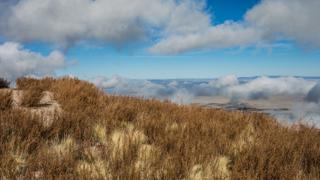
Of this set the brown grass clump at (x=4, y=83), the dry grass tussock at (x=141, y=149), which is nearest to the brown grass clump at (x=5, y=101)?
the dry grass tussock at (x=141, y=149)

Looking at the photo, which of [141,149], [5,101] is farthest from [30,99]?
[141,149]

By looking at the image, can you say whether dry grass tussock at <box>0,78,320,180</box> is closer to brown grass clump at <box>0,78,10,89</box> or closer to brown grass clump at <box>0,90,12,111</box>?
brown grass clump at <box>0,90,12,111</box>

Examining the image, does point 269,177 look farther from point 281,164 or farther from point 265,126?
point 265,126

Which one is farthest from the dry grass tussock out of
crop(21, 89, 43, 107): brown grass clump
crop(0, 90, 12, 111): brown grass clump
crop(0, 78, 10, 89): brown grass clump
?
crop(0, 78, 10, 89): brown grass clump

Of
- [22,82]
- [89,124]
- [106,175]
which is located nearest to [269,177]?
[106,175]

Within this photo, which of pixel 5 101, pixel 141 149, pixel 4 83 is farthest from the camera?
pixel 4 83

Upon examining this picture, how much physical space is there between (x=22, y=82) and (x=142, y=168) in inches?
309

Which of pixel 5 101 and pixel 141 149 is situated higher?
pixel 5 101

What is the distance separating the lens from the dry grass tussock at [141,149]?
4.33 m

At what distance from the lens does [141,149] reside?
5.15 metres

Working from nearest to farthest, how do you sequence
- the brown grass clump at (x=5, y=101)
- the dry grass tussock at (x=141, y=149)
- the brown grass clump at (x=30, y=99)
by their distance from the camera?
the dry grass tussock at (x=141, y=149) < the brown grass clump at (x=5, y=101) < the brown grass clump at (x=30, y=99)

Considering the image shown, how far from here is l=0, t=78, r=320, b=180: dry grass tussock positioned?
4.33 m

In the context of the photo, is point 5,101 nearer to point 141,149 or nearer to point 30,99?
point 30,99

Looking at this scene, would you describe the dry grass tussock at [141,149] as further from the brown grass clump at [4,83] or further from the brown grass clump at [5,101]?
the brown grass clump at [4,83]
